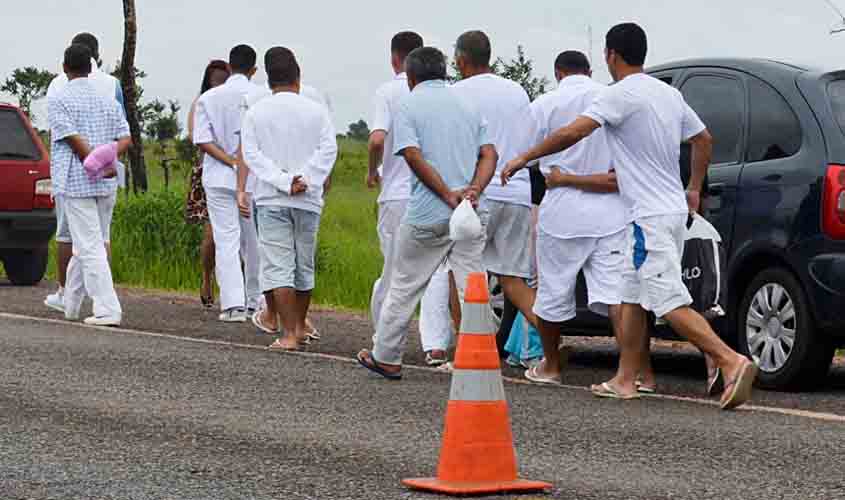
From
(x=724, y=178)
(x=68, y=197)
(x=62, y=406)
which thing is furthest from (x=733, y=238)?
(x=68, y=197)

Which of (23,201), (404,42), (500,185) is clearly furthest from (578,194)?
(23,201)

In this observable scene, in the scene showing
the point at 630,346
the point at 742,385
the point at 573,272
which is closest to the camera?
the point at 742,385

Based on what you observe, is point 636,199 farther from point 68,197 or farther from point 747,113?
point 68,197

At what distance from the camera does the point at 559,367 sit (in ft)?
34.8

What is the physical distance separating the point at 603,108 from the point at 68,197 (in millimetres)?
5486

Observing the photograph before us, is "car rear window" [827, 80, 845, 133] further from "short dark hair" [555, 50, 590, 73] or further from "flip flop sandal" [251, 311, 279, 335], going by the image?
"flip flop sandal" [251, 311, 279, 335]

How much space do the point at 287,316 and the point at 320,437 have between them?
14.1 feet

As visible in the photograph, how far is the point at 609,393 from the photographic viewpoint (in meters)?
9.68

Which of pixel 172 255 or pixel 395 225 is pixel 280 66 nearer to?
pixel 395 225

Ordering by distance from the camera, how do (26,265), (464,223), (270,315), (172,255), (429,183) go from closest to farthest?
(464,223) → (429,183) → (270,315) → (26,265) → (172,255)

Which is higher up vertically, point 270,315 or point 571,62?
point 571,62

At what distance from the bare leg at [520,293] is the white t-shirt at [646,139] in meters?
1.41

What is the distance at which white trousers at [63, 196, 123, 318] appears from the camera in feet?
44.8

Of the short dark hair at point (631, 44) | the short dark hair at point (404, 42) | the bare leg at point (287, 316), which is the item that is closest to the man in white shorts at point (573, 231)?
the short dark hair at point (631, 44)
